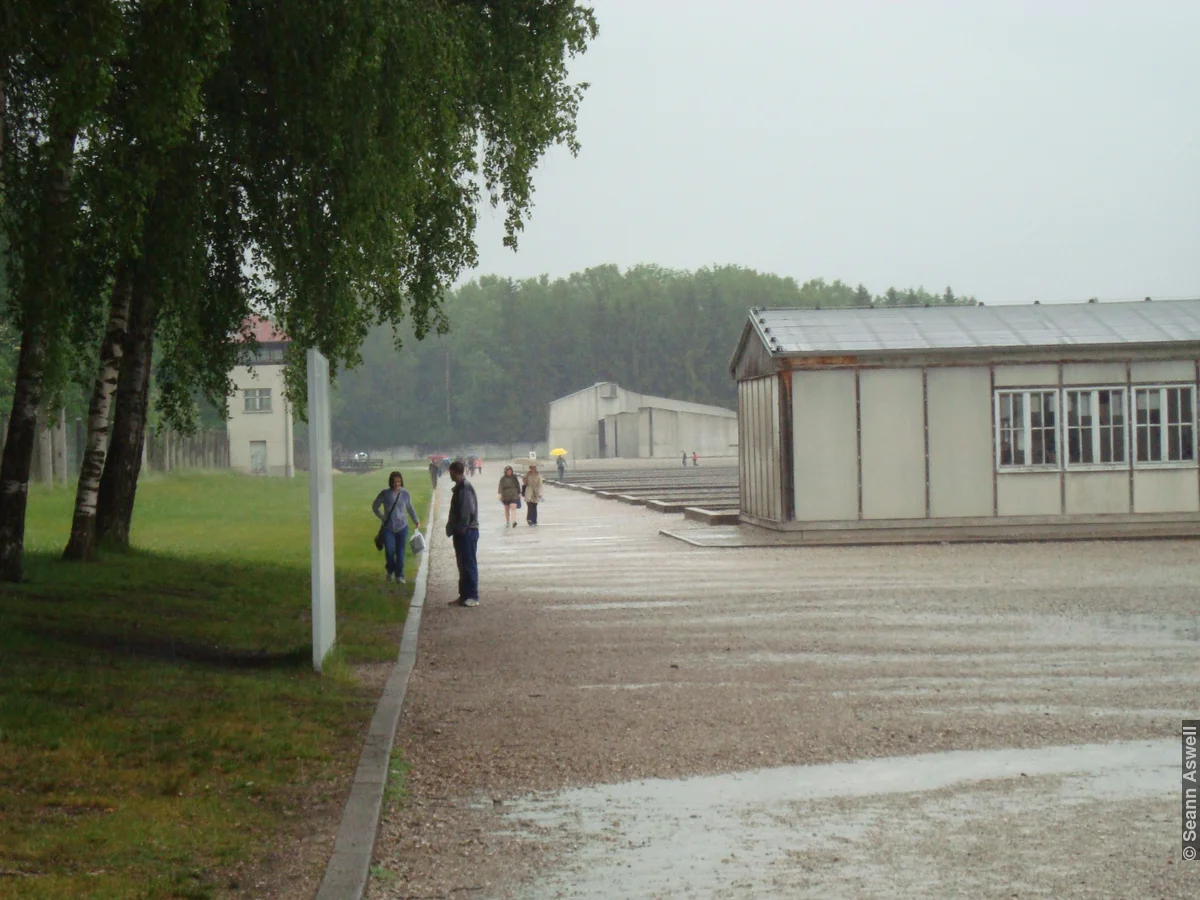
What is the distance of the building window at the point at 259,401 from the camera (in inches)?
4016

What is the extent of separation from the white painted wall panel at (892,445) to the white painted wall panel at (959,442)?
24cm

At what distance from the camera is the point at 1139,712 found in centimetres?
970

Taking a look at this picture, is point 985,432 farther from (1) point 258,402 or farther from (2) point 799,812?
(1) point 258,402

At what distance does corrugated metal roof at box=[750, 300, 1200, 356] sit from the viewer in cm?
2967

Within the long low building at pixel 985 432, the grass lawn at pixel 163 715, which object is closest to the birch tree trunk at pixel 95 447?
the grass lawn at pixel 163 715

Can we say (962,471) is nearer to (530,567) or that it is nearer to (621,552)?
(621,552)

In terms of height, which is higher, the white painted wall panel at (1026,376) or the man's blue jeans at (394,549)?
the white painted wall panel at (1026,376)

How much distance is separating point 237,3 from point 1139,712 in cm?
900

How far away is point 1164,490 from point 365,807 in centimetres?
2508

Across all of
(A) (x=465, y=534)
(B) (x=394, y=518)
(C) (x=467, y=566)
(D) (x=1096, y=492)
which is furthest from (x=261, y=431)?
(A) (x=465, y=534)

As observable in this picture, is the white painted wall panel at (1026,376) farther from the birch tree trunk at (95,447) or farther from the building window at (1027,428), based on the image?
the birch tree trunk at (95,447)

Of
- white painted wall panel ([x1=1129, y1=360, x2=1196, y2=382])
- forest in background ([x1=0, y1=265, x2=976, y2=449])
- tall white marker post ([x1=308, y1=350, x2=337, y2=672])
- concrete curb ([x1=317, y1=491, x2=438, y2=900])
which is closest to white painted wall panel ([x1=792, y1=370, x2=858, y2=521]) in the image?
white painted wall panel ([x1=1129, y1=360, x2=1196, y2=382])

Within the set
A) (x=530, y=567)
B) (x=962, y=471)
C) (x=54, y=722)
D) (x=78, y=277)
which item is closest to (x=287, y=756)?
(x=54, y=722)

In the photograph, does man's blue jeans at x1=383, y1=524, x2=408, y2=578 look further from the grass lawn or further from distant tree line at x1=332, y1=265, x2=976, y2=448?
distant tree line at x1=332, y1=265, x2=976, y2=448
